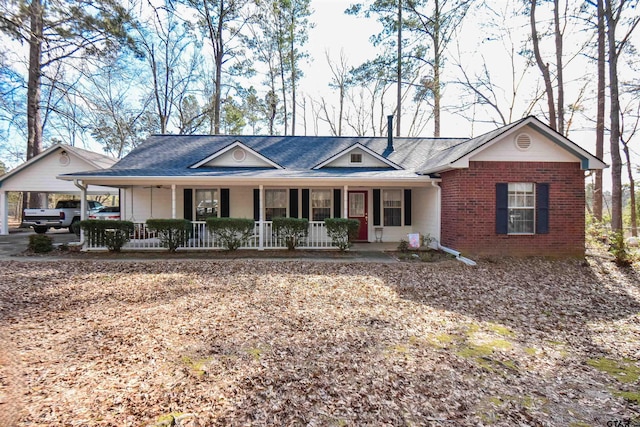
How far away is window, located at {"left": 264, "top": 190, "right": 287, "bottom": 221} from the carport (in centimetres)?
910

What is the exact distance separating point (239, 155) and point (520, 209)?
369 inches

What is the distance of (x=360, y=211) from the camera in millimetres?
12352

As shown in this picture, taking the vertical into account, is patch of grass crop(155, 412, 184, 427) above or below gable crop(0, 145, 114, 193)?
below

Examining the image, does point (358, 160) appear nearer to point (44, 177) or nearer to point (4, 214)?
point (44, 177)

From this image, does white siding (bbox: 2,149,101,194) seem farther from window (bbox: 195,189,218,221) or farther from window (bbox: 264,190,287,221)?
window (bbox: 264,190,287,221)

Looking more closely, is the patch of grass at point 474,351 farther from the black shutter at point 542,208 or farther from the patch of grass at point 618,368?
the black shutter at point 542,208

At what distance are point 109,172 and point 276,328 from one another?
360 inches

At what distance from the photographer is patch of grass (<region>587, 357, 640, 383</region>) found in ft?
11.1

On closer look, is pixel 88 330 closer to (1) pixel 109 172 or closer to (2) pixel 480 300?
(2) pixel 480 300

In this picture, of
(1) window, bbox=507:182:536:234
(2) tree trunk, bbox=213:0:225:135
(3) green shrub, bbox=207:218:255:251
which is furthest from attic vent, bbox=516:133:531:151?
(2) tree trunk, bbox=213:0:225:135

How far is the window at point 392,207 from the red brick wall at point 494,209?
3022mm

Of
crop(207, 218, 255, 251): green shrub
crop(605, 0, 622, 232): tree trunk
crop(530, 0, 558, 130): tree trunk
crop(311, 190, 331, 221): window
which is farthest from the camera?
crop(530, 0, 558, 130): tree trunk

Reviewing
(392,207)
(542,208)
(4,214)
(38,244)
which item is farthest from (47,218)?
A: (542,208)

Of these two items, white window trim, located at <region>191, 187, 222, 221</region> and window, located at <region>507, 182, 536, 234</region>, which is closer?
window, located at <region>507, 182, 536, 234</region>
